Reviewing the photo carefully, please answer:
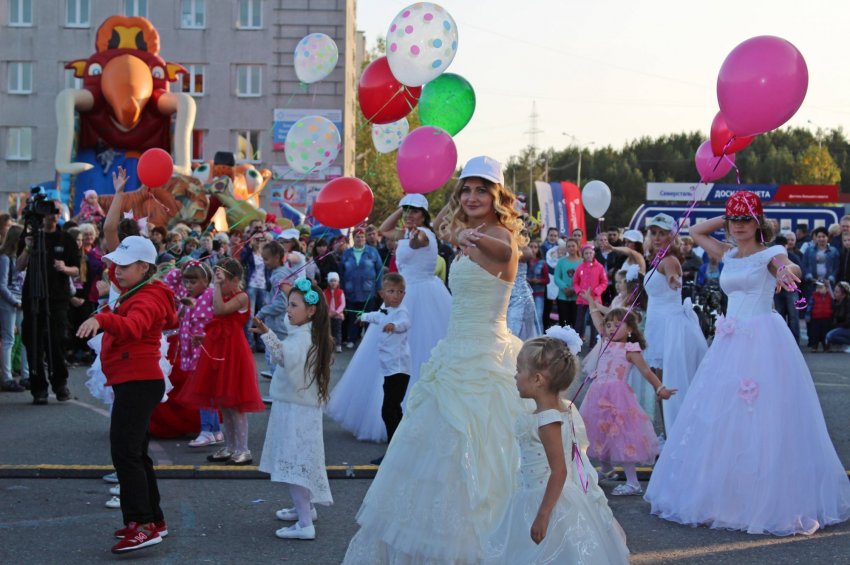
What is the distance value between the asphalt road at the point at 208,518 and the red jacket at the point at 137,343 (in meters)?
1.00

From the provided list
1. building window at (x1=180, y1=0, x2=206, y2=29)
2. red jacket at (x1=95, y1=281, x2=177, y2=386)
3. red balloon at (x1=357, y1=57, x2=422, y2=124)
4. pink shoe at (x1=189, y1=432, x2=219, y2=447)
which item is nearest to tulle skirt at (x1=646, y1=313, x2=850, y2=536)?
red jacket at (x1=95, y1=281, x2=177, y2=386)

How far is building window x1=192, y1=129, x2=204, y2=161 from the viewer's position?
149 feet

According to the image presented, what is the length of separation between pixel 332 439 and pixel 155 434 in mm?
1572

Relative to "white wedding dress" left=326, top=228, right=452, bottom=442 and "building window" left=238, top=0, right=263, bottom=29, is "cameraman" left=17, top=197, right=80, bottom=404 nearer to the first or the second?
"white wedding dress" left=326, top=228, right=452, bottom=442

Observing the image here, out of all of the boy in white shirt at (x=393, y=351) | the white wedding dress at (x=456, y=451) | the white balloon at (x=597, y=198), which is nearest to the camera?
the white wedding dress at (x=456, y=451)

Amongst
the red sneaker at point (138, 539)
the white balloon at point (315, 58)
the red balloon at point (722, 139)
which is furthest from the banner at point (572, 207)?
the red sneaker at point (138, 539)

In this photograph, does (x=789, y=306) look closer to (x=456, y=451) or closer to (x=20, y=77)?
(x=456, y=451)

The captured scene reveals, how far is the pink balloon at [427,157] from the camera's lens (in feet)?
26.8

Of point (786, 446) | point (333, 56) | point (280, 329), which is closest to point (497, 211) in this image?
point (786, 446)

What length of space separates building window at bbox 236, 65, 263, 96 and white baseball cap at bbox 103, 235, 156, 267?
39.6 m

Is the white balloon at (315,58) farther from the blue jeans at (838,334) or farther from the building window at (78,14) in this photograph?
the building window at (78,14)

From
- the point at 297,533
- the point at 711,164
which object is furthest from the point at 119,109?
the point at 297,533

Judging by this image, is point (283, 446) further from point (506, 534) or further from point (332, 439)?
point (332, 439)

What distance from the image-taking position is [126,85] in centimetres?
2777
